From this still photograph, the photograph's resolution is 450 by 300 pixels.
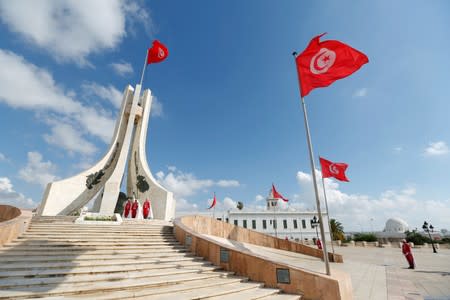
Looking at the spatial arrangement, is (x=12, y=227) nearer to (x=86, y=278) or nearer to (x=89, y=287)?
(x=86, y=278)

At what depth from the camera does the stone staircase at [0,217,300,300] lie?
3.62 meters

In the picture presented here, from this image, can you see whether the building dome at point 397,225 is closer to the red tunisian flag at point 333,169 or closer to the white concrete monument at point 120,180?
the red tunisian flag at point 333,169

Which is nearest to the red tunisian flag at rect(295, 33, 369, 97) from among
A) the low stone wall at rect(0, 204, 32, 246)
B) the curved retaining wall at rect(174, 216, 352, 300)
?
the curved retaining wall at rect(174, 216, 352, 300)

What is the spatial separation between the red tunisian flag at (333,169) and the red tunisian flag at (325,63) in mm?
6530

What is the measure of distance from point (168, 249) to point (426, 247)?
2657cm

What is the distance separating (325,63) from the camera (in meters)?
5.65

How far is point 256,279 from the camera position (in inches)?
190

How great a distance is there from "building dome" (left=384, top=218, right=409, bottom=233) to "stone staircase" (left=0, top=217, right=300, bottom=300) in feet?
222

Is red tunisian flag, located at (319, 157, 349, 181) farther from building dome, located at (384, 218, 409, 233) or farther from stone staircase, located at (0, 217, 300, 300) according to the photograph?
building dome, located at (384, 218, 409, 233)

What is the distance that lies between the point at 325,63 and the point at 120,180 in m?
16.4

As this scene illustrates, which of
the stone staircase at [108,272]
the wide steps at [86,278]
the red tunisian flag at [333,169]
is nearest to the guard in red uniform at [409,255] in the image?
the red tunisian flag at [333,169]

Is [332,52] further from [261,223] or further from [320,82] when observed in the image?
[261,223]

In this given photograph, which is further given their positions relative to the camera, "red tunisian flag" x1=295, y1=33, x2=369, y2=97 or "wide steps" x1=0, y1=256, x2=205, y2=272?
"red tunisian flag" x1=295, y1=33, x2=369, y2=97

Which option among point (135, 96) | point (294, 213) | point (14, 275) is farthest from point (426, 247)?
point (135, 96)
